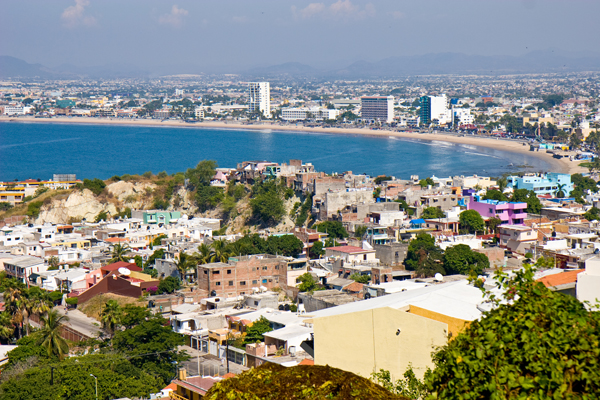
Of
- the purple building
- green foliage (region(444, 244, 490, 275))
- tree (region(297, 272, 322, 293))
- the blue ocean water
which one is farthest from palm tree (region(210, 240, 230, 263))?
the blue ocean water

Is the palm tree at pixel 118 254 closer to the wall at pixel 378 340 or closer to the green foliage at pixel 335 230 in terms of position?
the green foliage at pixel 335 230

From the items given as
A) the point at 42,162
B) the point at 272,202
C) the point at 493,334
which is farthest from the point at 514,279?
the point at 42,162

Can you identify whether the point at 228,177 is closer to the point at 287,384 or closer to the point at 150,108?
the point at 287,384

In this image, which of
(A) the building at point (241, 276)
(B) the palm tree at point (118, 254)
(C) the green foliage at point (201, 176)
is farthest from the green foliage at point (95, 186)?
(A) the building at point (241, 276)

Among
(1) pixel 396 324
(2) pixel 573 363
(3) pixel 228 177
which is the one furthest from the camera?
(3) pixel 228 177

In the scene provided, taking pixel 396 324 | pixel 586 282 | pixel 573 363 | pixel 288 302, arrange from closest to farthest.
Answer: pixel 573 363 → pixel 586 282 → pixel 396 324 → pixel 288 302

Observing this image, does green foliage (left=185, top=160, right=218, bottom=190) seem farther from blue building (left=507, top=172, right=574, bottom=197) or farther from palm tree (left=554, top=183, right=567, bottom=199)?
palm tree (left=554, top=183, right=567, bottom=199)
